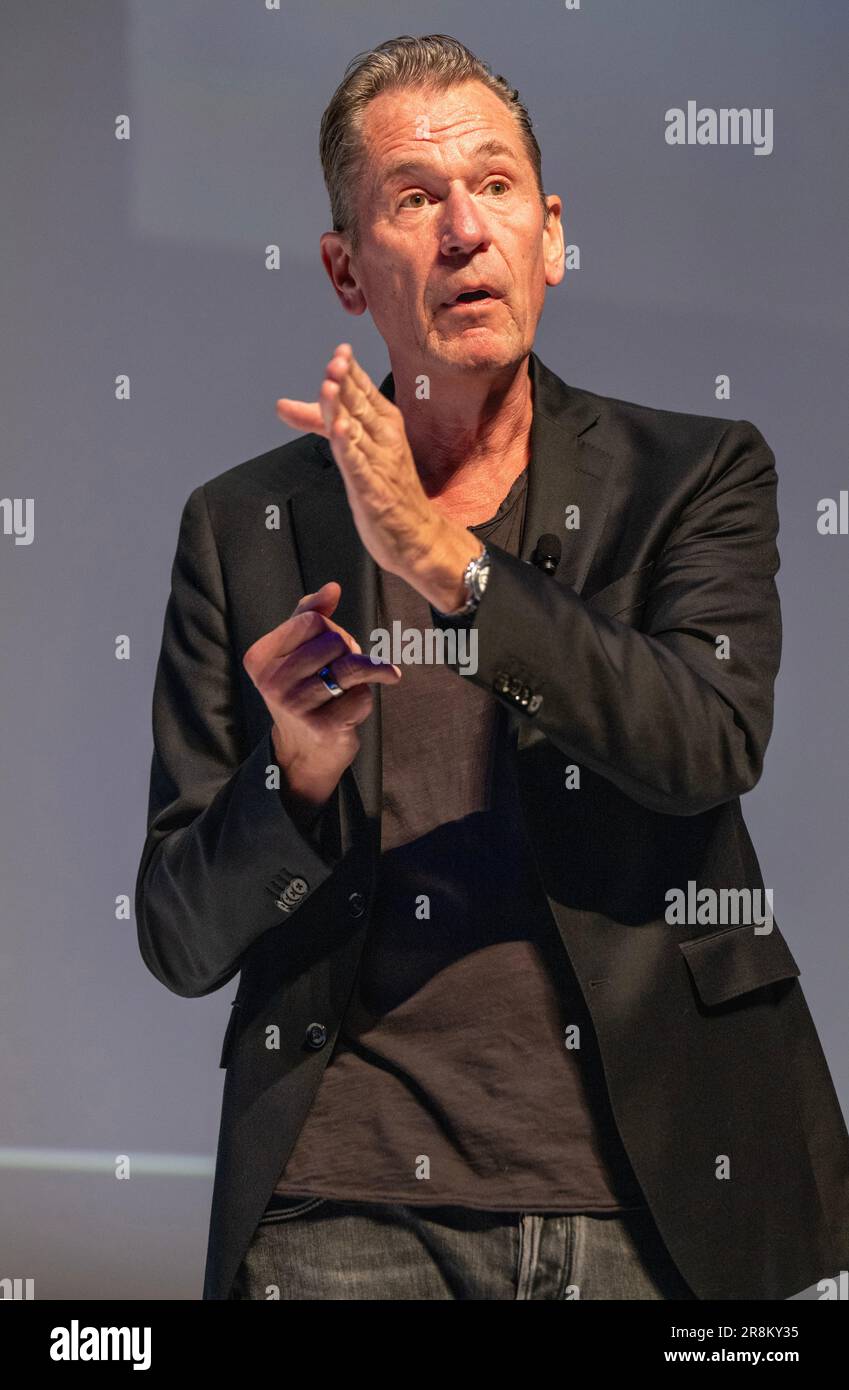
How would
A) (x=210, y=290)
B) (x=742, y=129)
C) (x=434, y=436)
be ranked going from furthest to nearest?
(x=210, y=290), (x=742, y=129), (x=434, y=436)

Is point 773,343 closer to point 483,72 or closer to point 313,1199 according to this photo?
point 483,72

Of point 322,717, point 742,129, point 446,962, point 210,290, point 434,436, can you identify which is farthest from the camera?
point 210,290

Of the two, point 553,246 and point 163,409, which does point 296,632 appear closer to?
point 553,246

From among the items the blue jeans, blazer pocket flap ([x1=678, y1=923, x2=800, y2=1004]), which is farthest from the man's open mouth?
the blue jeans

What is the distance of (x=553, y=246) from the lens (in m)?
2.14

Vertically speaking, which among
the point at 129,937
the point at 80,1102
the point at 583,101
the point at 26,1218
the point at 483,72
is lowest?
the point at 26,1218

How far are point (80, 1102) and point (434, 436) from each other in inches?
69.1

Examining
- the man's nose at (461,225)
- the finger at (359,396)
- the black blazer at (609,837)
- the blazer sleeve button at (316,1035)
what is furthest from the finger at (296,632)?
the man's nose at (461,225)

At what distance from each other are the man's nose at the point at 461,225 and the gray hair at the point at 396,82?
0.17m

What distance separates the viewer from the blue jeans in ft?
5.56

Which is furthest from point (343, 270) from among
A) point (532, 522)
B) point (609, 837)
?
point (609, 837)

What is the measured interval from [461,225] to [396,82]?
27 centimetres
